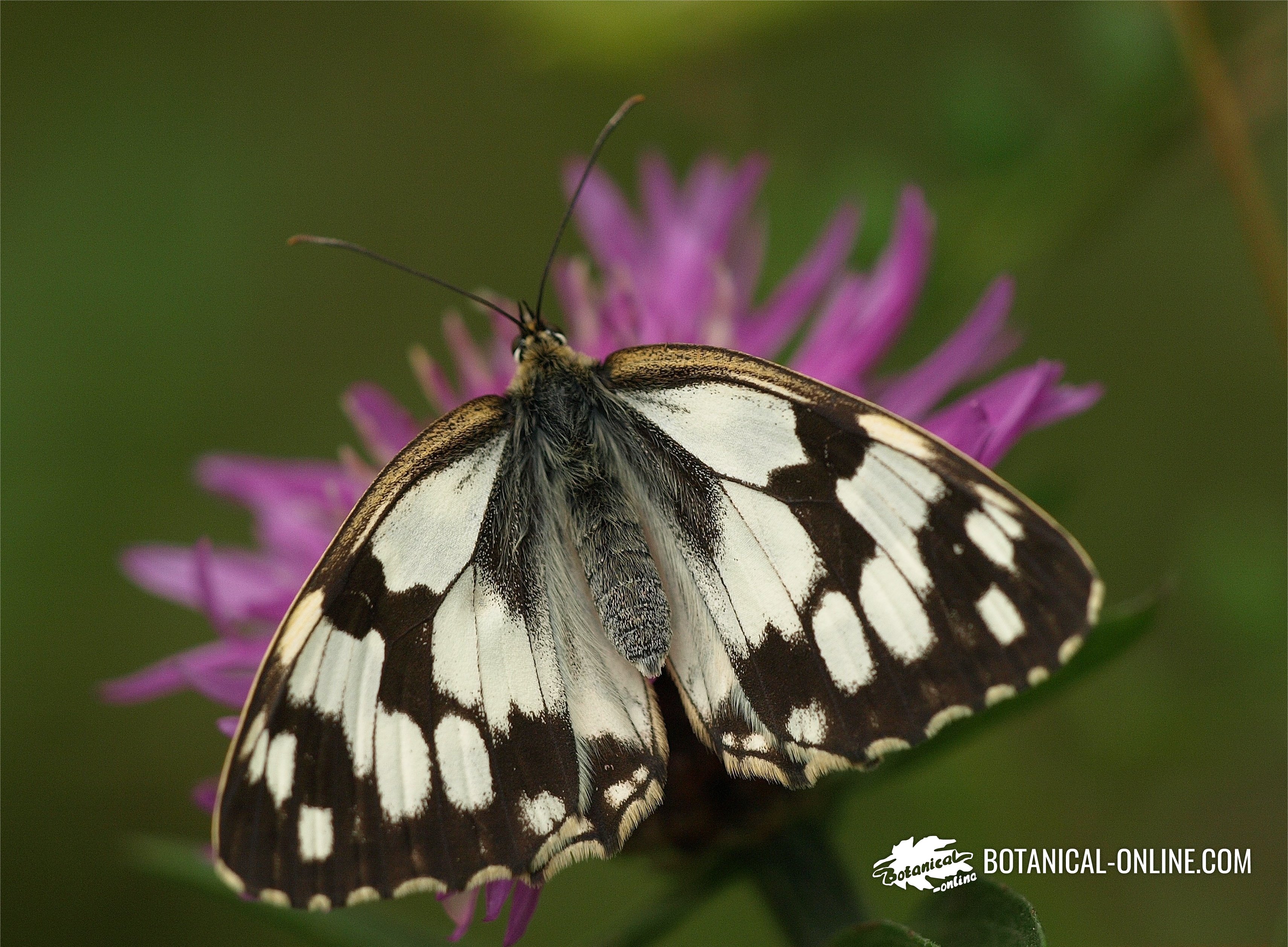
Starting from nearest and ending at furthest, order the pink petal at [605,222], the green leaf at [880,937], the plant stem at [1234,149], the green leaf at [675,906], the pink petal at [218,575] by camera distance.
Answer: the green leaf at [880,937] → the green leaf at [675,906] → the plant stem at [1234,149] → the pink petal at [218,575] → the pink petal at [605,222]

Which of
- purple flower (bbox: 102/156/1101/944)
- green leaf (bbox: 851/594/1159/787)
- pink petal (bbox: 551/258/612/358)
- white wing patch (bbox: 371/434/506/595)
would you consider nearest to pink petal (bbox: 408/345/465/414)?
purple flower (bbox: 102/156/1101/944)

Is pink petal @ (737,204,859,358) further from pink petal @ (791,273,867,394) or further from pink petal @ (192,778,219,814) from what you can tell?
pink petal @ (192,778,219,814)

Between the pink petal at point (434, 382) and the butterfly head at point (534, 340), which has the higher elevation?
the pink petal at point (434, 382)

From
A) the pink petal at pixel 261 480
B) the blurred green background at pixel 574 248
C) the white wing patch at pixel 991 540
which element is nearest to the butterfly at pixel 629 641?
the white wing patch at pixel 991 540

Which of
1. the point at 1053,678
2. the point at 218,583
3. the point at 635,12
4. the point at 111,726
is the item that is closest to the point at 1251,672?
the point at 1053,678

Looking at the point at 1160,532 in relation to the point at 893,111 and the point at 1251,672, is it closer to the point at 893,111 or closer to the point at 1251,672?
the point at 1251,672

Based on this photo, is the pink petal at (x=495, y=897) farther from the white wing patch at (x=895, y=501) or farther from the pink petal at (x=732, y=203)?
the pink petal at (x=732, y=203)
